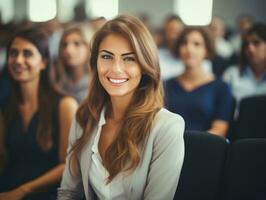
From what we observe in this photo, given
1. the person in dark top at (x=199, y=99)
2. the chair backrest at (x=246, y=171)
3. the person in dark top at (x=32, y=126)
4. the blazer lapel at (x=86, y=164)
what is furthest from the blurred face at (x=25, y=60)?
the chair backrest at (x=246, y=171)

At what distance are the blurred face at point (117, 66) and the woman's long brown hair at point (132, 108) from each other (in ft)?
0.09

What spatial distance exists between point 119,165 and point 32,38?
3.00 feet

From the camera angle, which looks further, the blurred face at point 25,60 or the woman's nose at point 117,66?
the blurred face at point 25,60

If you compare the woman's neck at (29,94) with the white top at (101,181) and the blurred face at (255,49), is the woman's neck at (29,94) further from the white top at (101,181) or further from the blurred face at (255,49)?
the blurred face at (255,49)

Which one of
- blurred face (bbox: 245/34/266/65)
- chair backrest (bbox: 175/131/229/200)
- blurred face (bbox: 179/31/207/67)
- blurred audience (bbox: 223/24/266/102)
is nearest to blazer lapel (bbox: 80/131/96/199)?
chair backrest (bbox: 175/131/229/200)

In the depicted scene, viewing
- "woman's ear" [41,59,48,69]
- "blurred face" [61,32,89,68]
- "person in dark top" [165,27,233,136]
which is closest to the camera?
"woman's ear" [41,59,48,69]

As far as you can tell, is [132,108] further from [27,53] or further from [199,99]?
[199,99]

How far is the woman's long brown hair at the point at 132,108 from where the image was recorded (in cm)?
126

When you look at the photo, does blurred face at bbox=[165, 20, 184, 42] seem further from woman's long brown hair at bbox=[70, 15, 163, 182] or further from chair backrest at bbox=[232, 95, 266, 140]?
woman's long brown hair at bbox=[70, 15, 163, 182]

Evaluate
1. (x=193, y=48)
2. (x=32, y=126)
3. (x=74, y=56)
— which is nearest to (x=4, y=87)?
(x=32, y=126)

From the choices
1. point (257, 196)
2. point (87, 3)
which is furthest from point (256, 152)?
point (87, 3)

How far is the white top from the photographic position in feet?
4.22

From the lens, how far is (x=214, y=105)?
7.14 ft

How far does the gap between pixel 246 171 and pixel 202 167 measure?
0.16 metres
